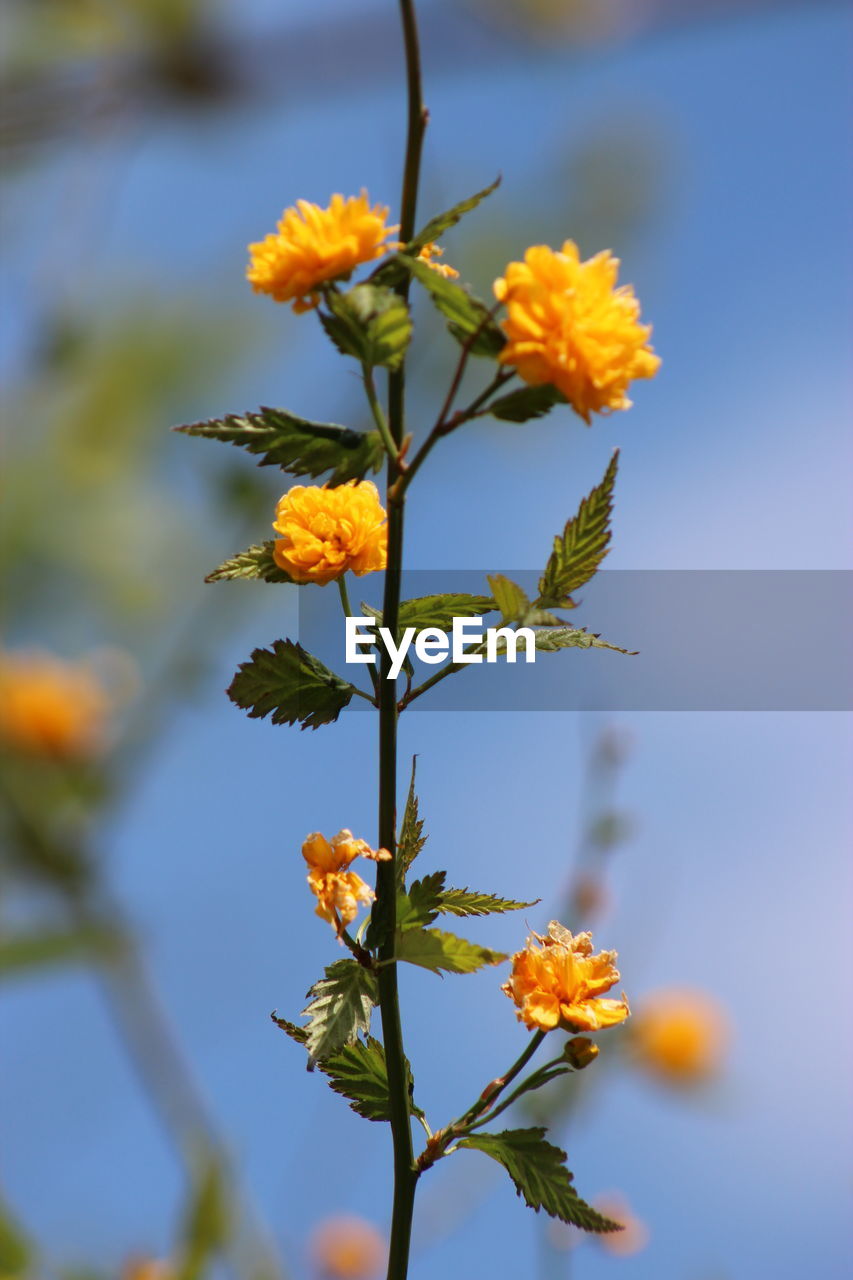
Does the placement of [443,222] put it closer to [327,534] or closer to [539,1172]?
[327,534]

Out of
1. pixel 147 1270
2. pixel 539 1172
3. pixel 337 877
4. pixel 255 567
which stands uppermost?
pixel 255 567

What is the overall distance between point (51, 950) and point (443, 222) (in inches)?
14.9

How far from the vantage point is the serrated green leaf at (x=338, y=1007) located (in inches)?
14.1

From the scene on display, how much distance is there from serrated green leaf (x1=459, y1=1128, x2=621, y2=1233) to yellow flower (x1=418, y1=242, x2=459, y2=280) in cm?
30

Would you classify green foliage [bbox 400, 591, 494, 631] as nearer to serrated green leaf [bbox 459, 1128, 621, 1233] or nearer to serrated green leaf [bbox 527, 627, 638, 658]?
serrated green leaf [bbox 527, 627, 638, 658]

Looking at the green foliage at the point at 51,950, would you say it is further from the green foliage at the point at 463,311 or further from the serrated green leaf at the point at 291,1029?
the green foliage at the point at 463,311

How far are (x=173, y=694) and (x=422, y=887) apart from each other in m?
1.16

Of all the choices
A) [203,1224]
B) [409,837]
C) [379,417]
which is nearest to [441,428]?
[379,417]

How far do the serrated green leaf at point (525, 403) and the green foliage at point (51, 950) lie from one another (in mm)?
316

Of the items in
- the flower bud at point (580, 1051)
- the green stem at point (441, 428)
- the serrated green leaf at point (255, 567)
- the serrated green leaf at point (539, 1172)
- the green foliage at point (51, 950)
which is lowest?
the serrated green leaf at point (539, 1172)

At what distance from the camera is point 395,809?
36 cm

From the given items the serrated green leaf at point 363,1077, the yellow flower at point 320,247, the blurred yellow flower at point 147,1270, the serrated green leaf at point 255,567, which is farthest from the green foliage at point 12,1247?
the yellow flower at point 320,247

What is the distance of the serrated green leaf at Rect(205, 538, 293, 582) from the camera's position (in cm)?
42

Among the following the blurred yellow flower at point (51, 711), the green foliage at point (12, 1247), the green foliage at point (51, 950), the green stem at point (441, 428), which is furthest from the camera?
the blurred yellow flower at point (51, 711)
